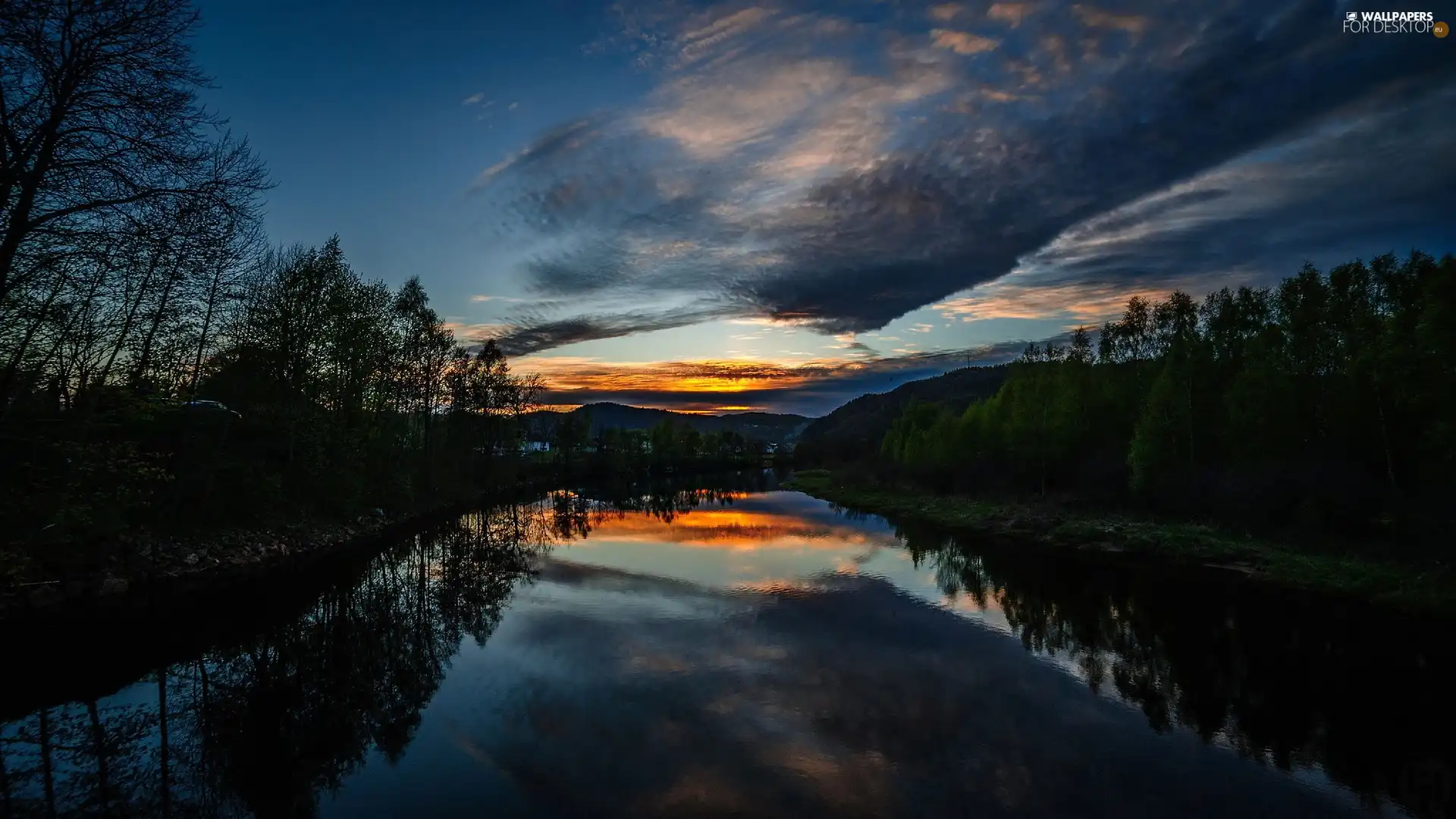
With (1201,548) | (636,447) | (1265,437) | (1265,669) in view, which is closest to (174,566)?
(1265,669)

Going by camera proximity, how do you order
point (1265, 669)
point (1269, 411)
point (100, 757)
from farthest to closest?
1. point (1269, 411)
2. point (1265, 669)
3. point (100, 757)

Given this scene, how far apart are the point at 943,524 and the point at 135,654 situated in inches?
1592

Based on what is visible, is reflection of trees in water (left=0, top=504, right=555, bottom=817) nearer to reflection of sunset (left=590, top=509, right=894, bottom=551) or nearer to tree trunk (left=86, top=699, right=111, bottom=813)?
tree trunk (left=86, top=699, right=111, bottom=813)

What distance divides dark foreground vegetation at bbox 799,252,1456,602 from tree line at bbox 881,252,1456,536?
95 mm

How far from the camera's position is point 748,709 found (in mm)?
11672

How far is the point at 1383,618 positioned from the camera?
728 inches

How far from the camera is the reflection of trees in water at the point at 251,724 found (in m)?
8.30

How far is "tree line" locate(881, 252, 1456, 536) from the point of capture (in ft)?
81.5

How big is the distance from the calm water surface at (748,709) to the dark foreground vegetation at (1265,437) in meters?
7.82

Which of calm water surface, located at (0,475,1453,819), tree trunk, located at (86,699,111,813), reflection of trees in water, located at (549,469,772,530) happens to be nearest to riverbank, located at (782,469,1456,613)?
calm water surface, located at (0,475,1453,819)

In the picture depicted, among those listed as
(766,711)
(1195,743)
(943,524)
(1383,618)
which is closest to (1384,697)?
(1195,743)

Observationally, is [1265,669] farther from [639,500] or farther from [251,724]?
[639,500]

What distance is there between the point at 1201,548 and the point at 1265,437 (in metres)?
9.00

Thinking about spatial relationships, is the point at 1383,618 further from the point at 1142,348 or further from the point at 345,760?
the point at 1142,348
